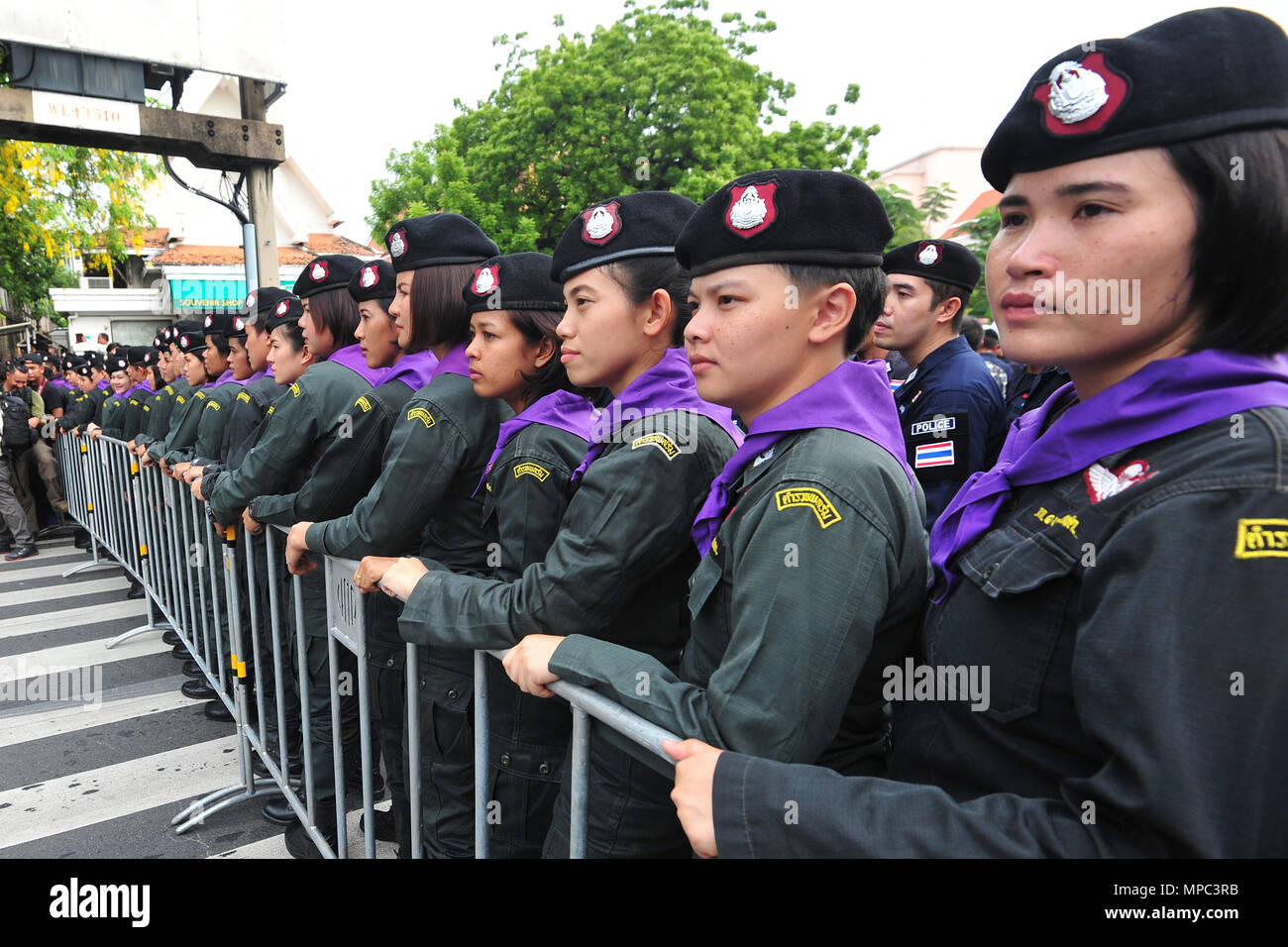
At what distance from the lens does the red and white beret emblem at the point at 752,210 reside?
148cm

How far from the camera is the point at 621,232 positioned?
2.04 m

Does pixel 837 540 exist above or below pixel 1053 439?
below

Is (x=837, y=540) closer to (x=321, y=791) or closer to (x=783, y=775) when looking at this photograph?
(x=783, y=775)

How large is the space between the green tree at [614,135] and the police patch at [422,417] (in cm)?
1819

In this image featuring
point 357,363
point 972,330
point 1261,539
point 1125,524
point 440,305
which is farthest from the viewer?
point 972,330

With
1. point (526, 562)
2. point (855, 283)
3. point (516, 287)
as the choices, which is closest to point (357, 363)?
point (516, 287)

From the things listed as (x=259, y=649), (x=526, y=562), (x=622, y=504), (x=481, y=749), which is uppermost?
(x=622, y=504)

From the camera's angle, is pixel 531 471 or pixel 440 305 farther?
pixel 440 305

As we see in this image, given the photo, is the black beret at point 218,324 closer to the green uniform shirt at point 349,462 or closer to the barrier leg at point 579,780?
the green uniform shirt at point 349,462

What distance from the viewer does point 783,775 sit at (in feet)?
3.49

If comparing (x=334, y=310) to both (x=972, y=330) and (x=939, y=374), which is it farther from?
(x=972, y=330)

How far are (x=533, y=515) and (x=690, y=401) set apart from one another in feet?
1.80

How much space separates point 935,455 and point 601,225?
2008 millimetres
